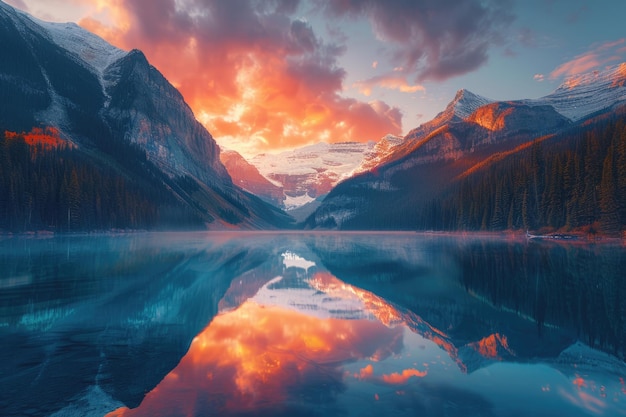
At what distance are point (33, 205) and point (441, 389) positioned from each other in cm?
11484

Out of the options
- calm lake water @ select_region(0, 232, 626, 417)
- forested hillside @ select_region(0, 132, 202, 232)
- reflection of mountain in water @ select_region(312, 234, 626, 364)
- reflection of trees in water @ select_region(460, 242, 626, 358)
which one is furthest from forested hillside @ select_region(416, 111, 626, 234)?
forested hillside @ select_region(0, 132, 202, 232)

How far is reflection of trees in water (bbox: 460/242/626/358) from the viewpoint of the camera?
17.4 meters

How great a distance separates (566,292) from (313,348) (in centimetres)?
1944

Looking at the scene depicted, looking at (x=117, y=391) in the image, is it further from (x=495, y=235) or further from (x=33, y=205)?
(x=495, y=235)

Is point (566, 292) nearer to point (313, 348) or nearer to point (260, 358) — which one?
point (313, 348)

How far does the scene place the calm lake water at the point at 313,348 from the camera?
10.2 metres

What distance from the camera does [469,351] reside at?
14.9 m

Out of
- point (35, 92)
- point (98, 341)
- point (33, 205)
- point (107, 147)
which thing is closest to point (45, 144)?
point (33, 205)

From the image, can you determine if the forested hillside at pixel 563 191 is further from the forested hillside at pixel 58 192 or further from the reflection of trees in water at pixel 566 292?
the forested hillside at pixel 58 192

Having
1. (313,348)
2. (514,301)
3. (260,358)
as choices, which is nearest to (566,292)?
(514,301)

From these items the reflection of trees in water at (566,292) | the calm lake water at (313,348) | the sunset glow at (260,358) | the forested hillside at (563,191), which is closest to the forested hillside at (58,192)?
the calm lake water at (313,348)

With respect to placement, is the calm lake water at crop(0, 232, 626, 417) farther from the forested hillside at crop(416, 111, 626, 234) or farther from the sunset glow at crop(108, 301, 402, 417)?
the forested hillside at crop(416, 111, 626, 234)

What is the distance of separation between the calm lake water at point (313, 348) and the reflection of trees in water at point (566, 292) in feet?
0.40

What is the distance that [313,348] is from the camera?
15.3 meters
